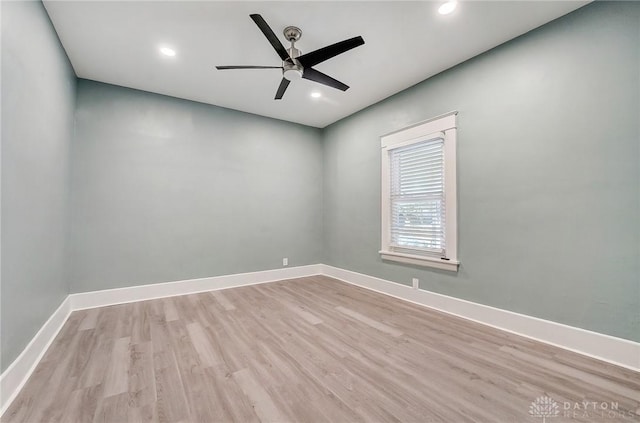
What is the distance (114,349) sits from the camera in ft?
7.32

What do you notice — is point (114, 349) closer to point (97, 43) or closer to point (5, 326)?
point (5, 326)

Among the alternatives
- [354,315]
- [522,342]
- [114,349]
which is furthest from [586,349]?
[114,349]

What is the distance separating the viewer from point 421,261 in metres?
3.34

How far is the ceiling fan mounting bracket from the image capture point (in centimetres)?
242

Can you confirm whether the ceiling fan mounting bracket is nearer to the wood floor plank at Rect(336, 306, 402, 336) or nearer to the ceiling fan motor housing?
the ceiling fan motor housing

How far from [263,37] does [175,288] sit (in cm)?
343

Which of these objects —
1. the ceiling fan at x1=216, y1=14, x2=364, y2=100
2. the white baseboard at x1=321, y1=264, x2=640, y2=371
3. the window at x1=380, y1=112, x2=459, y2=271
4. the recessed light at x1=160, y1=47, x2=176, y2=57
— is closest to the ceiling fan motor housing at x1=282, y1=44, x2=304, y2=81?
the ceiling fan at x1=216, y1=14, x2=364, y2=100

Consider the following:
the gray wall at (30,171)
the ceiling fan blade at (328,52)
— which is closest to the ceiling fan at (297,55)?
the ceiling fan blade at (328,52)

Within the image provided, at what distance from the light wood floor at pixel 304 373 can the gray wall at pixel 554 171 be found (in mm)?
487

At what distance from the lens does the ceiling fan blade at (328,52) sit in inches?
83.6

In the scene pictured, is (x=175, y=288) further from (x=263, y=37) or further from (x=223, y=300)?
(x=263, y=37)

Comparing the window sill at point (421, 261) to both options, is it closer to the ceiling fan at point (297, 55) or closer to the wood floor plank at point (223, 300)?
the wood floor plank at point (223, 300)

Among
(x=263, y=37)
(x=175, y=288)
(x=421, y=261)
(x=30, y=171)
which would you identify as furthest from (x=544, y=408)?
(x=175, y=288)

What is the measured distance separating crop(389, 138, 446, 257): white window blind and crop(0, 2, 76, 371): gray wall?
12.2 feet
